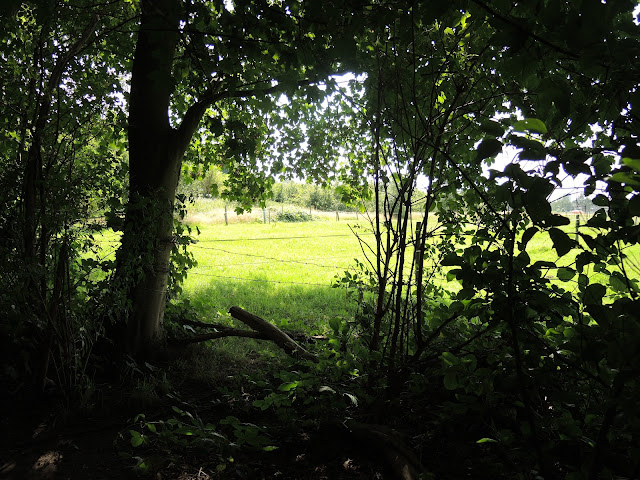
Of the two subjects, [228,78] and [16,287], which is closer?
[228,78]

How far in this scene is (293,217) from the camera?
24.6m

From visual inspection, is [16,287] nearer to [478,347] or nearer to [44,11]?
[44,11]

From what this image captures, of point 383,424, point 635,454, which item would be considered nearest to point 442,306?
point 383,424

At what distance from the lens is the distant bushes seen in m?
24.4

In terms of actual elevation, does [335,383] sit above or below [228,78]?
below

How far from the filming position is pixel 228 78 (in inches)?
84.8

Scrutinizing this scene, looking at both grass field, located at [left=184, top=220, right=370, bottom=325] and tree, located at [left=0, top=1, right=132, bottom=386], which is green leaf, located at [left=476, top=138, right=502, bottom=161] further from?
grass field, located at [left=184, top=220, right=370, bottom=325]

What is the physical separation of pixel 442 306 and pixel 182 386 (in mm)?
2629

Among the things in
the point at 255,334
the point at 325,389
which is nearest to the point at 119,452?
the point at 325,389

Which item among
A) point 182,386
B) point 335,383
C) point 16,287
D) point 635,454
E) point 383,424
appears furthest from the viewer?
point 182,386

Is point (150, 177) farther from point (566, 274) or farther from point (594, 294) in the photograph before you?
point (594, 294)

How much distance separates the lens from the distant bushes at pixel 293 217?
24.4 meters

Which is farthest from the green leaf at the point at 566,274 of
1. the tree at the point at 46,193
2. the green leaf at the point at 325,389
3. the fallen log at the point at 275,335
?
the tree at the point at 46,193

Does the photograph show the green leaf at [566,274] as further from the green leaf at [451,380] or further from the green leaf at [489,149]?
the green leaf at [489,149]
